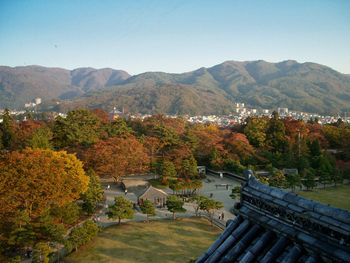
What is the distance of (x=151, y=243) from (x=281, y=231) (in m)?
11.4

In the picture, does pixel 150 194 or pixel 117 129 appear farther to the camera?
pixel 117 129

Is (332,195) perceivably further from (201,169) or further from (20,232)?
(20,232)

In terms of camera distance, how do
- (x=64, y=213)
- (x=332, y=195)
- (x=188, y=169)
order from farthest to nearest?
(x=188, y=169)
(x=332, y=195)
(x=64, y=213)

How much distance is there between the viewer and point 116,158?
77.5 feet

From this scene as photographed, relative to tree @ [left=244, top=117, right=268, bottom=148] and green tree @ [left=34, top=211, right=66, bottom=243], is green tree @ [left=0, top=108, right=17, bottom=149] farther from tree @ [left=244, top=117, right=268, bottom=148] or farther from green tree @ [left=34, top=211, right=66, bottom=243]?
tree @ [left=244, top=117, right=268, bottom=148]

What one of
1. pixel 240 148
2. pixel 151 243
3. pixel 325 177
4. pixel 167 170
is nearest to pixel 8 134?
pixel 167 170

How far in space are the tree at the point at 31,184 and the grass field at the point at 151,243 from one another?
3.64m

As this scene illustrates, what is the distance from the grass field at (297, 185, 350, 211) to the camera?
65.9ft

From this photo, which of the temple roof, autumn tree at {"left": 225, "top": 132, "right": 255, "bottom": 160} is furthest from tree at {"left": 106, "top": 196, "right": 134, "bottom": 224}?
autumn tree at {"left": 225, "top": 132, "right": 255, "bottom": 160}

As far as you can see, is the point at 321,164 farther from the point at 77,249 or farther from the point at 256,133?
the point at 77,249

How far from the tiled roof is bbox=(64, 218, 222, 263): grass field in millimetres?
8888

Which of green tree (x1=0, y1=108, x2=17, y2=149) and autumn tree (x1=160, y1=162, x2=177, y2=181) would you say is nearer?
autumn tree (x1=160, y1=162, x2=177, y2=181)

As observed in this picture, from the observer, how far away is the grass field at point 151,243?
1238 cm

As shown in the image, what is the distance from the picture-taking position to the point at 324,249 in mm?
3082
